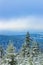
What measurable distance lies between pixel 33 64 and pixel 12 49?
2180mm

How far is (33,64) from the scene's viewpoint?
23734 mm

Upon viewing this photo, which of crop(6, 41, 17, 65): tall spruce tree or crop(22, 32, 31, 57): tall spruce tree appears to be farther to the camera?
crop(22, 32, 31, 57): tall spruce tree

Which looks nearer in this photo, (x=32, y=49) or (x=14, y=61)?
(x=14, y=61)

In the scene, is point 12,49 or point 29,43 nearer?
point 12,49

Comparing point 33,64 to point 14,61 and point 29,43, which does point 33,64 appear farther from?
point 29,43

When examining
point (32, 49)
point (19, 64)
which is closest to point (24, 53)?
point (32, 49)

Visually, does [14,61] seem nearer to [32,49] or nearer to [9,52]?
[9,52]

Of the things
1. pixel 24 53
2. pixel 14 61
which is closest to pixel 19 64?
pixel 14 61

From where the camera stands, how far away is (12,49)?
80.1 feet

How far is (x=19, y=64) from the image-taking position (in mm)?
24828

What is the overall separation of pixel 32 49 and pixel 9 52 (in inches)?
527

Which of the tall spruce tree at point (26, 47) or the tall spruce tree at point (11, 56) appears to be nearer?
the tall spruce tree at point (11, 56)

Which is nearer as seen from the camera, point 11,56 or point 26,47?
point 11,56

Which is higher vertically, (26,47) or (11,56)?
(26,47)
